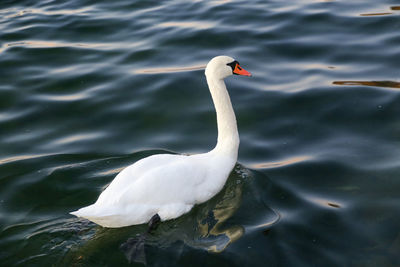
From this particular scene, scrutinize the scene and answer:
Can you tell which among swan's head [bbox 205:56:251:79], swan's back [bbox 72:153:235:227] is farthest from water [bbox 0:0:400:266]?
swan's head [bbox 205:56:251:79]

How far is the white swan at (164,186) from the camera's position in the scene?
5324mm

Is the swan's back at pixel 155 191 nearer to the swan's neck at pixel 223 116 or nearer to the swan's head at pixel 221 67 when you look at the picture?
the swan's neck at pixel 223 116

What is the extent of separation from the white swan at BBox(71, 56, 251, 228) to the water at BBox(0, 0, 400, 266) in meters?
0.22

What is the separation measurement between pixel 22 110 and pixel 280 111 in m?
3.94

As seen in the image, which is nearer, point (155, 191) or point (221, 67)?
point (155, 191)

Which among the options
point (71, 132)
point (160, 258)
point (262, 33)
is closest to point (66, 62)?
point (71, 132)

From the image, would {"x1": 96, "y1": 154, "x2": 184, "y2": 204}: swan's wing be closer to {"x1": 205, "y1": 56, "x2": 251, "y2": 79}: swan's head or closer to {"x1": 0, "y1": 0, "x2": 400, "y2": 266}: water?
{"x1": 0, "y1": 0, "x2": 400, "y2": 266}: water

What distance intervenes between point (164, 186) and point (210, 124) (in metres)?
2.38

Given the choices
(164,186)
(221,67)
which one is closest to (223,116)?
(221,67)

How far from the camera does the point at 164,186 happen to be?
556cm

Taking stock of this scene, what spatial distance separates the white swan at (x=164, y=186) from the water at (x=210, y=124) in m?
0.22

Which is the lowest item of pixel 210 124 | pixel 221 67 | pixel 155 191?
pixel 210 124

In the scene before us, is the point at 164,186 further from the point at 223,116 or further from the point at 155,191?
the point at 223,116

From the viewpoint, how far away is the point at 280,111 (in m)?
7.78
